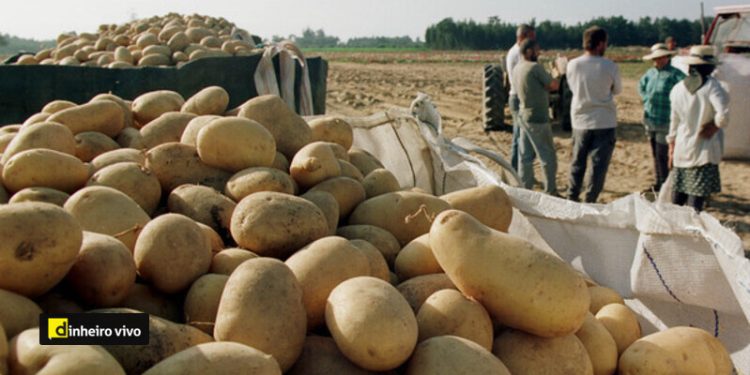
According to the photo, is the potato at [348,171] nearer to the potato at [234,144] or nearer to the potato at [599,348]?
the potato at [234,144]

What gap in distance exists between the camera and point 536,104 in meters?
6.28

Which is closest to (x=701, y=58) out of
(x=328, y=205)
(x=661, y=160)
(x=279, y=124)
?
(x=661, y=160)

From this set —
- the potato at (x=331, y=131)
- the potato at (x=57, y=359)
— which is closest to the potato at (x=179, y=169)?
the potato at (x=331, y=131)

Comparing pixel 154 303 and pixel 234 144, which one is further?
pixel 234 144

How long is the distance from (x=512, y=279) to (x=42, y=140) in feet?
6.28

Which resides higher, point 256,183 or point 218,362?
point 256,183

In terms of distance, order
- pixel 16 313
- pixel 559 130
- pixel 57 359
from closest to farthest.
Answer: pixel 57 359
pixel 16 313
pixel 559 130

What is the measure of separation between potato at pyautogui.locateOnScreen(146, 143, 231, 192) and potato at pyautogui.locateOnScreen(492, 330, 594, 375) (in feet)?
4.44

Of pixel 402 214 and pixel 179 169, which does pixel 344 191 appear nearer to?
pixel 402 214

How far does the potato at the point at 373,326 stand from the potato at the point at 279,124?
4.50ft

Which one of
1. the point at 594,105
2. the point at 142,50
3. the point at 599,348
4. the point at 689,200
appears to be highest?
the point at 142,50

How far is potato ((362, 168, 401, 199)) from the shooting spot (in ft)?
9.58

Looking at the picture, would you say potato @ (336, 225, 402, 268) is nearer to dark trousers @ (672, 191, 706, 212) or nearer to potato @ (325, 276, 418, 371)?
potato @ (325, 276, 418, 371)

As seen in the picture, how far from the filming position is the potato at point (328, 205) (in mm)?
2416
